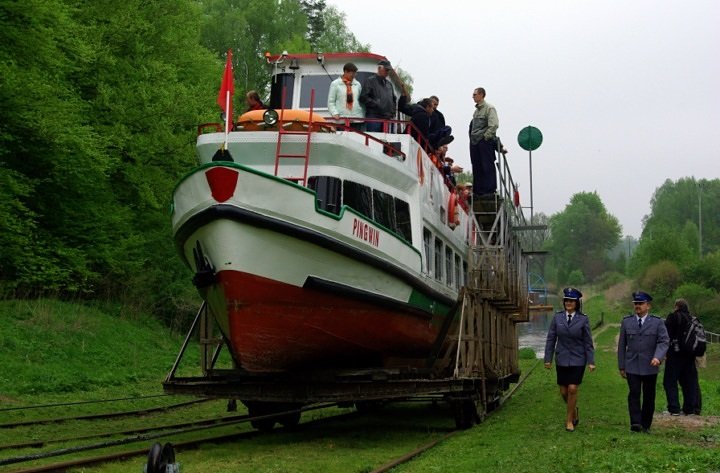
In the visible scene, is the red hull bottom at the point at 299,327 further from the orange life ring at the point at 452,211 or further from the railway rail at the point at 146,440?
the orange life ring at the point at 452,211

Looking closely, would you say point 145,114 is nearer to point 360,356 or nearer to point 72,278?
point 72,278

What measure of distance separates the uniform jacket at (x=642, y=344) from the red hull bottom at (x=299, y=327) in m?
2.77

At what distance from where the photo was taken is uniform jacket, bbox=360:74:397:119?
43.9 feet

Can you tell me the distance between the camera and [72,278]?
23922mm

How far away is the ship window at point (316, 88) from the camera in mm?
14305

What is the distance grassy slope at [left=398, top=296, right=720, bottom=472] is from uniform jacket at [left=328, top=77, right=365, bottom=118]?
485 centimetres

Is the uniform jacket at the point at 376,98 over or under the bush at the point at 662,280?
under

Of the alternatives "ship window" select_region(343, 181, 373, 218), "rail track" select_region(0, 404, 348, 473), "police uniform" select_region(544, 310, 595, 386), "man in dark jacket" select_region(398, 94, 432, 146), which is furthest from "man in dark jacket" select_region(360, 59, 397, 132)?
"rail track" select_region(0, 404, 348, 473)

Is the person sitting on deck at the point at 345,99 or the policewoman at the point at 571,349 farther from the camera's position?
the person sitting on deck at the point at 345,99

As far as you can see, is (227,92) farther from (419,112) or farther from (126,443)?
(419,112)

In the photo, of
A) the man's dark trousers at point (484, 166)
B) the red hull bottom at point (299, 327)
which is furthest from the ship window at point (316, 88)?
the red hull bottom at point (299, 327)

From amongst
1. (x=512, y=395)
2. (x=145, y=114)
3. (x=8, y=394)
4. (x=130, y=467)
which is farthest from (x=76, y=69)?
(x=130, y=467)

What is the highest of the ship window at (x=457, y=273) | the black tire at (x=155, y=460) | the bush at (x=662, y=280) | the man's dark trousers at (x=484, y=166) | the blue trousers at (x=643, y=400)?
the bush at (x=662, y=280)

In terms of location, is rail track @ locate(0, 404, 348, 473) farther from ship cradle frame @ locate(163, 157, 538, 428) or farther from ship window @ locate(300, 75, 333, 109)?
ship window @ locate(300, 75, 333, 109)
